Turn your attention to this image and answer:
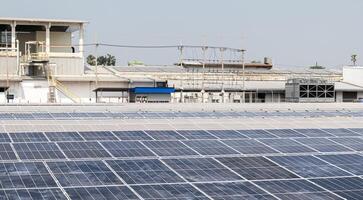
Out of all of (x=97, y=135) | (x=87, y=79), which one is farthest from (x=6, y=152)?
(x=87, y=79)

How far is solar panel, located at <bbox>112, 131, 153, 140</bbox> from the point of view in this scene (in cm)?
2384

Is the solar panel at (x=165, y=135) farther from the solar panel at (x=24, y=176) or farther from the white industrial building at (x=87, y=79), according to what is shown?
the white industrial building at (x=87, y=79)

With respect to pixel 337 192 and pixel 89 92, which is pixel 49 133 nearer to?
pixel 337 192

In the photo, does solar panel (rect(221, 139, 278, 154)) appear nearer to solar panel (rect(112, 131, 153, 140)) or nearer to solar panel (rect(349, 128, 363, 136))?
solar panel (rect(112, 131, 153, 140))

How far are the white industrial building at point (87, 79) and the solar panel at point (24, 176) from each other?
2485cm

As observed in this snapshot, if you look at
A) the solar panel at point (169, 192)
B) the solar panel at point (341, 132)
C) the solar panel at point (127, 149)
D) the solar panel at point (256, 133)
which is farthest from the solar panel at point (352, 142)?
the solar panel at point (169, 192)

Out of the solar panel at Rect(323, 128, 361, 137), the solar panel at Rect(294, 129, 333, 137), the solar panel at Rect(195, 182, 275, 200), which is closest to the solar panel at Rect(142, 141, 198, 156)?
the solar panel at Rect(195, 182, 275, 200)

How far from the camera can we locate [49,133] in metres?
24.1

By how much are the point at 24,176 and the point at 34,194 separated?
1668 millimetres

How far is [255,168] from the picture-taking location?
1998 centimetres

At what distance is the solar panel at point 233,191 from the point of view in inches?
666

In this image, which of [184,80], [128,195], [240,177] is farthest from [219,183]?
[184,80]

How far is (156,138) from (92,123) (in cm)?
409

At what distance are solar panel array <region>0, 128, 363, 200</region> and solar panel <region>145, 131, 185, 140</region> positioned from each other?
0.04 meters
